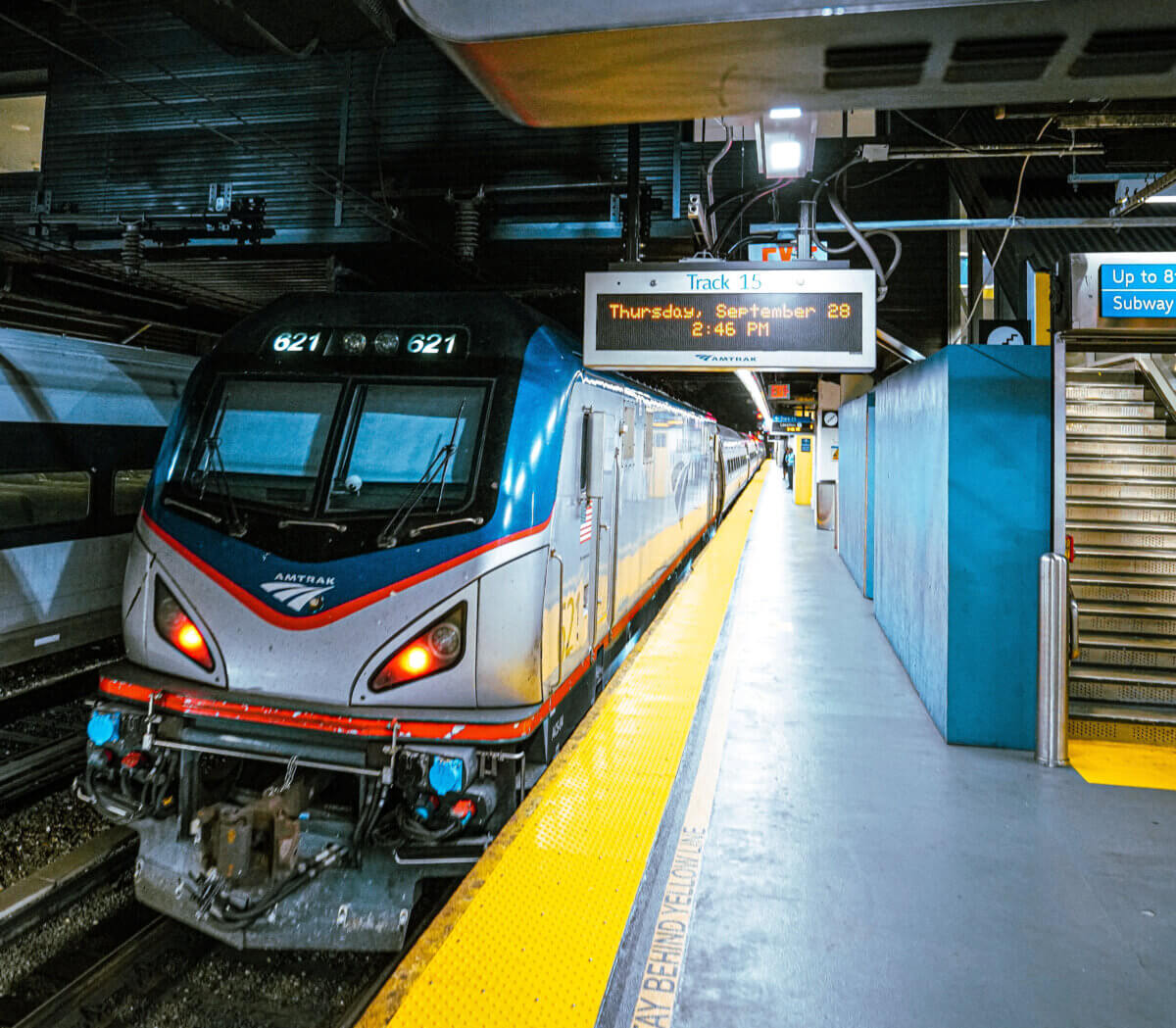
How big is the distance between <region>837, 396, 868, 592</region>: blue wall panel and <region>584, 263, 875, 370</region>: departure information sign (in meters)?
5.45

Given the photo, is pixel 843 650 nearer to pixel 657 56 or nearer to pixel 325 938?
pixel 325 938

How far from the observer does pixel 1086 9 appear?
1006 millimetres

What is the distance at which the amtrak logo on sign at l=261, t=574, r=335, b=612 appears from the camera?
12.0 feet

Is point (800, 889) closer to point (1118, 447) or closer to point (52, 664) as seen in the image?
point (52, 664)

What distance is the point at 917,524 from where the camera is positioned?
19.3 feet

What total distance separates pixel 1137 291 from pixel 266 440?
4.68 meters

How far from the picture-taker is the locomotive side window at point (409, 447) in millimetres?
3861

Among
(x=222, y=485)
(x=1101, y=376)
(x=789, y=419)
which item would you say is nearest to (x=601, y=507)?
(x=222, y=485)

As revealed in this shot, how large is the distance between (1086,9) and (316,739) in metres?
3.53

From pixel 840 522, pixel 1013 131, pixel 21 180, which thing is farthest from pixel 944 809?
pixel 21 180

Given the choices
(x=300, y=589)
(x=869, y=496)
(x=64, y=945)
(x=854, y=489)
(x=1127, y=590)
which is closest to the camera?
(x=300, y=589)

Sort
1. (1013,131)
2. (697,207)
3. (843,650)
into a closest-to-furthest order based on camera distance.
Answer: (697,207), (843,650), (1013,131)

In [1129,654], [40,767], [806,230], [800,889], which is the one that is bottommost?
[40,767]

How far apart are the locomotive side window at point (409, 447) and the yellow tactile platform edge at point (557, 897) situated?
1593mm
